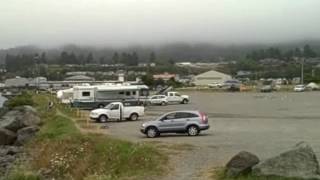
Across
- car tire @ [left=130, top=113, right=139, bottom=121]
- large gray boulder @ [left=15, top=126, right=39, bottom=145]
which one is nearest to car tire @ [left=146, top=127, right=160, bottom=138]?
large gray boulder @ [left=15, top=126, right=39, bottom=145]

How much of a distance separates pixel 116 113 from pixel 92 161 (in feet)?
83.0

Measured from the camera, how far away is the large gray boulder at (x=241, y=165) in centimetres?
1789

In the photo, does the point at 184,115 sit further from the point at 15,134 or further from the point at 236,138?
the point at 15,134

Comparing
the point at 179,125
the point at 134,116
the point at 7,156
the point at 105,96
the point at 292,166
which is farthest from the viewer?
the point at 105,96

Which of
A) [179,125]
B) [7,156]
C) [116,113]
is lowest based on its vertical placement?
[7,156]

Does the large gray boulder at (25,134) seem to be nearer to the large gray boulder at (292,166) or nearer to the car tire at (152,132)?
the car tire at (152,132)

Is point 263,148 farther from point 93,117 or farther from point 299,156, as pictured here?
point 93,117

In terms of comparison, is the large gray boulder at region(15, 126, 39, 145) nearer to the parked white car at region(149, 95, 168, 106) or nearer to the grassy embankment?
the grassy embankment

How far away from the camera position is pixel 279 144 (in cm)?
2928

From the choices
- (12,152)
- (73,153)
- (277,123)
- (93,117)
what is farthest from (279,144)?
(93,117)

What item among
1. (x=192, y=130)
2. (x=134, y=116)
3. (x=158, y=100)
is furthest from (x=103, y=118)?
(x=158, y=100)

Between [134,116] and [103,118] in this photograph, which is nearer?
[103,118]

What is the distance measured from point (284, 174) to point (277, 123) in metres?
27.2

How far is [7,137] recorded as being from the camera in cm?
4691
